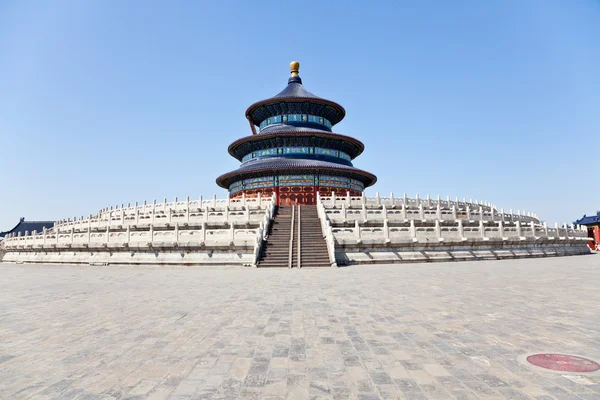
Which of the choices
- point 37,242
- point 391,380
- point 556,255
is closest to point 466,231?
point 556,255

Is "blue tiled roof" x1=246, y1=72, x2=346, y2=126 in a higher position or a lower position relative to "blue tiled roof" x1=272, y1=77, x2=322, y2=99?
lower

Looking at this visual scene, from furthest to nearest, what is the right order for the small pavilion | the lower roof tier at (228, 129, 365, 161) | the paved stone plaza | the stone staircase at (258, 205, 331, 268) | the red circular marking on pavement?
1. the small pavilion
2. the lower roof tier at (228, 129, 365, 161)
3. the stone staircase at (258, 205, 331, 268)
4. the red circular marking on pavement
5. the paved stone plaza

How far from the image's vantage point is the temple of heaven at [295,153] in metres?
43.3

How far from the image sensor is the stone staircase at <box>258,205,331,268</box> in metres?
20.2

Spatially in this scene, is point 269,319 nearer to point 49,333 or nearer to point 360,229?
point 49,333

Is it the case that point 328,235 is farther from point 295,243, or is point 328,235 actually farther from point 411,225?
point 411,225

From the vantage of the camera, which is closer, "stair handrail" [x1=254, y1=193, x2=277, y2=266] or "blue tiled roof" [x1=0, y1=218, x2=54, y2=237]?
"stair handrail" [x1=254, y1=193, x2=277, y2=266]

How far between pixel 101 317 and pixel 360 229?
52.6 feet

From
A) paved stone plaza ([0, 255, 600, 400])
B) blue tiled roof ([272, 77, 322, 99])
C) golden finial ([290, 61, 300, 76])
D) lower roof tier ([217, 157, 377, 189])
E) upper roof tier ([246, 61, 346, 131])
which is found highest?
golden finial ([290, 61, 300, 76])

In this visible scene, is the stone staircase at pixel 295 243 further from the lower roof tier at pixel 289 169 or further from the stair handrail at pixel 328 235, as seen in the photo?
the lower roof tier at pixel 289 169

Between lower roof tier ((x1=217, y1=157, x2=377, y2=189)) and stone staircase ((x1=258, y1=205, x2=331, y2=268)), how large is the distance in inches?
568

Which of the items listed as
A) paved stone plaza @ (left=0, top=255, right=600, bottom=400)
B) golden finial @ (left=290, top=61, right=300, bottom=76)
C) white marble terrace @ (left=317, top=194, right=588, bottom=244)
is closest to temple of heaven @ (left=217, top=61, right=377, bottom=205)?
golden finial @ (left=290, top=61, right=300, bottom=76)

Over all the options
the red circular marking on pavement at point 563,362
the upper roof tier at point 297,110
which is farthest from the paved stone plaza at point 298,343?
the upper roof tier at point 297,110

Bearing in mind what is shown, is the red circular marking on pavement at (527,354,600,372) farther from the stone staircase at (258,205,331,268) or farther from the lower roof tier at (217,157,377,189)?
the lower roof tier at (217,157,377,189)
